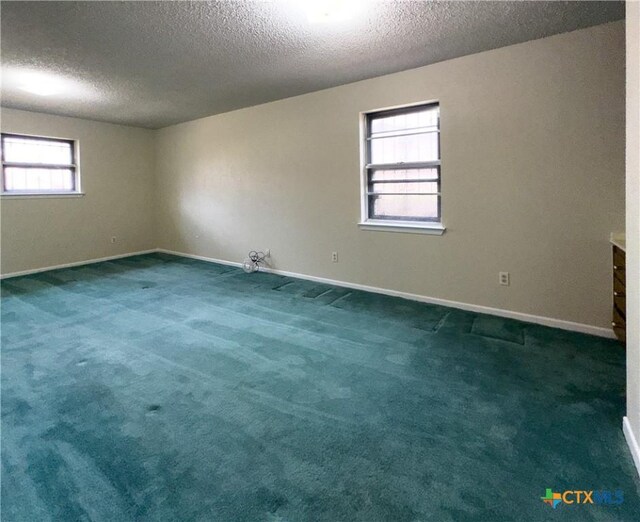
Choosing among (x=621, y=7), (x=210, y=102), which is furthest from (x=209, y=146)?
(x=621, y=7)

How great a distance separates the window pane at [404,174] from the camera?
3.86 metres

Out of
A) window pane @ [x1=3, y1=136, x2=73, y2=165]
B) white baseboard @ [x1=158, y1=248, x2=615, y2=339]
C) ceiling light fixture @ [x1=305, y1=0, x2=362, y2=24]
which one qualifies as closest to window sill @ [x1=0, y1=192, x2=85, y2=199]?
window pane @ [x1=3, y1=136, x2=73, y2=165]

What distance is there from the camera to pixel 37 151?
553cm

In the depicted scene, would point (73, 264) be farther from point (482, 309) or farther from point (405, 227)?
point (482, 309)

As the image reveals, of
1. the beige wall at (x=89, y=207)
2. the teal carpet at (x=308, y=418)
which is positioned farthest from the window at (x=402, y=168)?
the beige wall at (x=89, y=207)

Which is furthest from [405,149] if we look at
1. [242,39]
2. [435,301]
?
[242,39]

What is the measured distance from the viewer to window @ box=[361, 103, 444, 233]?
12.6 ft

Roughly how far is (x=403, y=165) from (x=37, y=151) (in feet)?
18.0

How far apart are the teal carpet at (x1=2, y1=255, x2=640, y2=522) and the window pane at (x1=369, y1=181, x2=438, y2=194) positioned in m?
1.36

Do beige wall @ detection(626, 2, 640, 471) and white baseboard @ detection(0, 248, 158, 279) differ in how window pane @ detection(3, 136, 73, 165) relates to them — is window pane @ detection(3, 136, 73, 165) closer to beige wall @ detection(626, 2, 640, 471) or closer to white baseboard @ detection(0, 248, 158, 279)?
white baseboard @ detection(0, 248, 158, 279)

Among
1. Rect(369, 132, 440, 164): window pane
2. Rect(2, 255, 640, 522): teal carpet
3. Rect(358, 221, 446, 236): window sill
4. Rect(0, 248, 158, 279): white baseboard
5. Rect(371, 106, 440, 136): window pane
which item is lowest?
Rect(2, 255, 640, 522): teal carpet

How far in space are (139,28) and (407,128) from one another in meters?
2.65

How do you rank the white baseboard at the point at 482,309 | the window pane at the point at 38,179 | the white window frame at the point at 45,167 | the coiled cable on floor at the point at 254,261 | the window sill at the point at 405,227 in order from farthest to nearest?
the coiled cable on floor at the point at 254,261
the window pane at the point at 38,179
the white window frame at the point at 45,167
the window sill at the point at 405,227
the white baseboard at the point at 482,309

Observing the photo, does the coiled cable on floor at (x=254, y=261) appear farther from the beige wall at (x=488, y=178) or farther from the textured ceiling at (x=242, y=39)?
the textured ceiling at (x=242, y=39)
